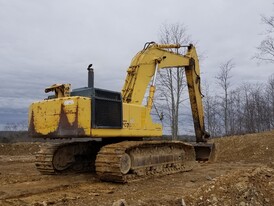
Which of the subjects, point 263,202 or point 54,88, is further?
point 54,88

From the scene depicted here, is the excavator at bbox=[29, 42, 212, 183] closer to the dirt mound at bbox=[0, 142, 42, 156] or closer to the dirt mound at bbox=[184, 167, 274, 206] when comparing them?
the dirt mound at bbox=[184, 167, 274, 206]

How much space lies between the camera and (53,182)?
31.8 feet

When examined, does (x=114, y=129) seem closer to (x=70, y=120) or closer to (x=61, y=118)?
(x=70, y=120)

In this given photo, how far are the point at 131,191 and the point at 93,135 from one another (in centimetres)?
168

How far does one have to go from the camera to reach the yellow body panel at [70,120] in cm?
922

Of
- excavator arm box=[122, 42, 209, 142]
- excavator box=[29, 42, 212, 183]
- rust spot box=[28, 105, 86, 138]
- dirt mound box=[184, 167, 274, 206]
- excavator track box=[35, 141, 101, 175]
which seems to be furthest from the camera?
excavator arm box=[122, 42, 209, 142]

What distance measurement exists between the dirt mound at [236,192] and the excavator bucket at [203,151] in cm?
305

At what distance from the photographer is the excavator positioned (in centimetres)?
939

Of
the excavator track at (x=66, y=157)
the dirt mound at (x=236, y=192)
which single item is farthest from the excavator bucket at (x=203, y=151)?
the excavator track at (x=66, y=157)

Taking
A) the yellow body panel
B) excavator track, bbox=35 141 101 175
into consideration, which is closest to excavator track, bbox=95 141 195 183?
the yellow body panel

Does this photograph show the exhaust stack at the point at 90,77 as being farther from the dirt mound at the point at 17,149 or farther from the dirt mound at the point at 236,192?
the dirt mound at the point at 17,149

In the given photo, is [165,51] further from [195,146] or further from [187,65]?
[195,146]

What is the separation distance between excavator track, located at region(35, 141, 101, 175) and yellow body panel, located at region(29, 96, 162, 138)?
3.59 feet

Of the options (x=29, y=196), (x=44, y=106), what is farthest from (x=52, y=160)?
(x=29, y=196)
